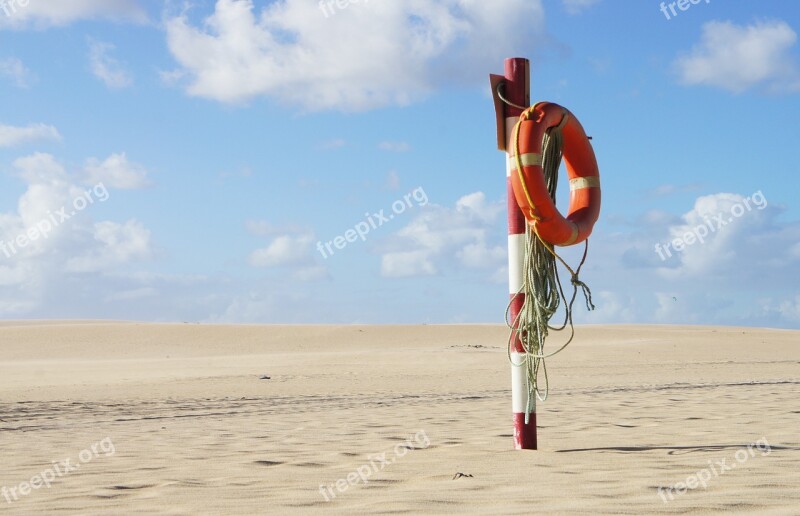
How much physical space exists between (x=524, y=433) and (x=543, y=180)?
6.03ft

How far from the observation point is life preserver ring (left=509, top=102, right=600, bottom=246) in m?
5.98

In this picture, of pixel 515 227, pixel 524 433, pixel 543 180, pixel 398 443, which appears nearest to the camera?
pixel 543 180

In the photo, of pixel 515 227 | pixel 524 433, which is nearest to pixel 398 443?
pixel 524 433

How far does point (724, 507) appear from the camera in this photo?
12.8 feet

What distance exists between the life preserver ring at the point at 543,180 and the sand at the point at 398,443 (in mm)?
1599

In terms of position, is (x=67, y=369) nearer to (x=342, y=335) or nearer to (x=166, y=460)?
(x=342, y=335)

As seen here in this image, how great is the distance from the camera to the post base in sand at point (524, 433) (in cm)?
618

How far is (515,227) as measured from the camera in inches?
250

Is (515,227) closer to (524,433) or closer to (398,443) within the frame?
(524,433)

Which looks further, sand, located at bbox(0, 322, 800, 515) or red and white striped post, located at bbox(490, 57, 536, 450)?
red and white striped post, located at bbox(490, 57, 536, 450)

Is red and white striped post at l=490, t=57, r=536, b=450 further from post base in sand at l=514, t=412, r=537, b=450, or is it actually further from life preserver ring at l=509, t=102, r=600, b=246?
life preserver ring at l=509, t=102, r=600, b=246

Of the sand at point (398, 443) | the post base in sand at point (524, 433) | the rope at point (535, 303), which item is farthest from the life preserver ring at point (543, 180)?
the sand at point (398, 443)

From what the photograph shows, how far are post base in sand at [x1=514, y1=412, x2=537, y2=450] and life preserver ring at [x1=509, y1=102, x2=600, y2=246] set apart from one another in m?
1.31

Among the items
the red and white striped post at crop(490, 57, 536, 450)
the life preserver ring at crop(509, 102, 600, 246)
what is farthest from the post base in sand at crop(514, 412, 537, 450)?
the life preserver ring at crop(509, 102, 600, 246)
